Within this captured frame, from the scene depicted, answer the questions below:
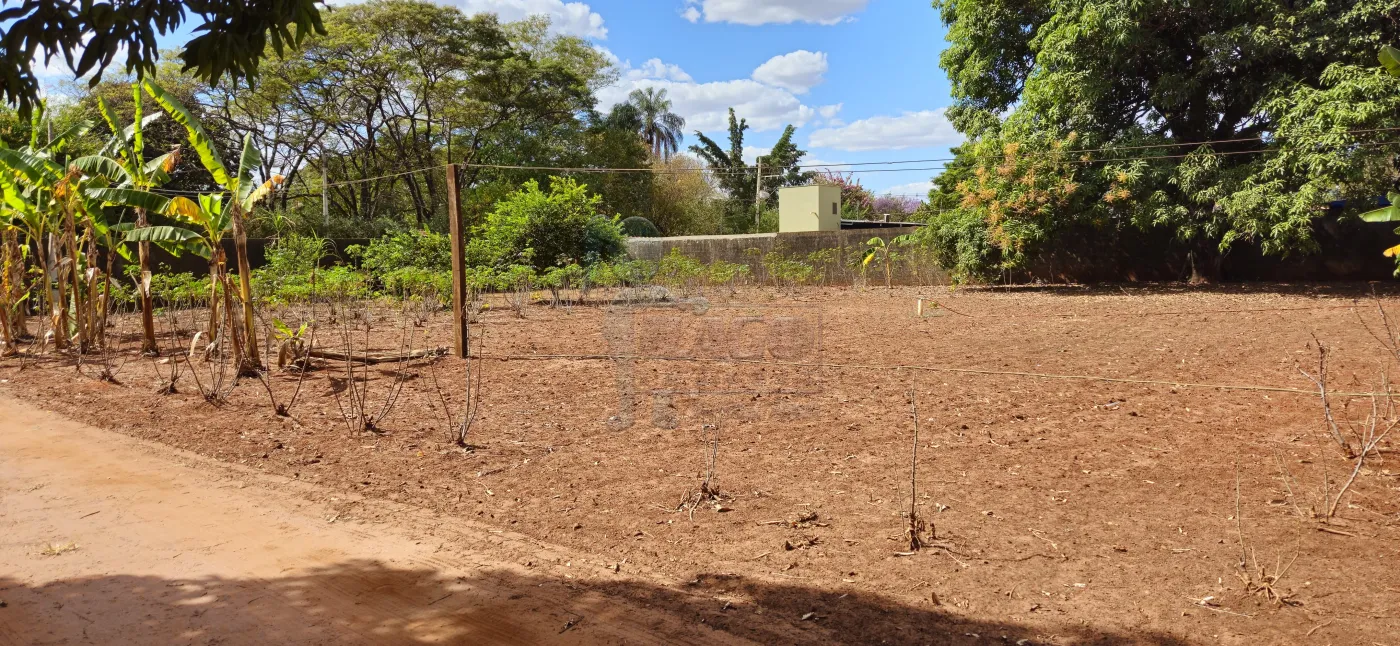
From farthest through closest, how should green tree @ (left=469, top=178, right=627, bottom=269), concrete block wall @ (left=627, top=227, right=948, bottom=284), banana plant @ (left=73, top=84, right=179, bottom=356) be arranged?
concrete block wall @ (left=627, top=227, right=948, bottom=284), green tree @ (left=469, top=178, right=627, bottom=269), banana plant @ (left=73, top=84, right=179, bottom=356)

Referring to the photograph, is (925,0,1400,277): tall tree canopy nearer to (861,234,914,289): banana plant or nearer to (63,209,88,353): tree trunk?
(861,234,914,289): banana plant

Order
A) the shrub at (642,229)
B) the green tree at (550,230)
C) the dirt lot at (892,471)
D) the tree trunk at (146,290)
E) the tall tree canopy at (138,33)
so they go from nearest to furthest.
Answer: the tall tree canopy at (138,33) < the dirt lot at (892,471) < the tree trunk at (146,290) < the green tree at (550,230) < the shrub at (642,229)

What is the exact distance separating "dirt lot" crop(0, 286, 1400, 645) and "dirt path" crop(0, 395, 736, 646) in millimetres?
211

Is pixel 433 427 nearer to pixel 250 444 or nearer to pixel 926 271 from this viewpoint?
pixel 250 444

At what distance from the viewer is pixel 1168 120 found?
15.5 m

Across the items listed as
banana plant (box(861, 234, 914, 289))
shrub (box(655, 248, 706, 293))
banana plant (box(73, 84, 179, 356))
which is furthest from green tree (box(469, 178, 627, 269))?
banana plant (box(73, 84, 179, 356))

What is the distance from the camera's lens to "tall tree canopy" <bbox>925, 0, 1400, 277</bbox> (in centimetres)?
1244

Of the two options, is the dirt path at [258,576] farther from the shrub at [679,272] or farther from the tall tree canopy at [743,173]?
the tall tree canopy at [743,173]

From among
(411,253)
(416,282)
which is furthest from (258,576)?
(411,253)

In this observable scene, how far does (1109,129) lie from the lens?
605 inches

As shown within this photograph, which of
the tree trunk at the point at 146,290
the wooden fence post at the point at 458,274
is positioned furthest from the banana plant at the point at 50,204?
the wooden fence post at the point at 458,274

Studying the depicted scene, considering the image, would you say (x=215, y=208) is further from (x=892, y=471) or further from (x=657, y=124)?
(x=657, y=124)

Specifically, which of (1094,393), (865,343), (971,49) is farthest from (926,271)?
(1094,393)

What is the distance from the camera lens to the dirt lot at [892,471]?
10.1 ft
